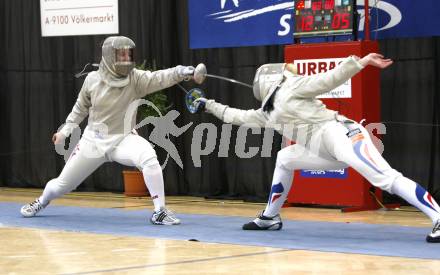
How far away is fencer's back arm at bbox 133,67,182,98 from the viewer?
708 cm

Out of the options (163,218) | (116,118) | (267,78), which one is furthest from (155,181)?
(267,78)

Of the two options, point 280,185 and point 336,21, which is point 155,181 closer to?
point 280,185

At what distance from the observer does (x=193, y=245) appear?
583 centimetres

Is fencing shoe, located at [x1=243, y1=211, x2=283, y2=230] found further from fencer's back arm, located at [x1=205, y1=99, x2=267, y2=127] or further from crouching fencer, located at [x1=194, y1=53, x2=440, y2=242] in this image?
fencer's back arm, located at [x1=205, y1=99, x2=267, y2=127]

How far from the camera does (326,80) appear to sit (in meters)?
6.04

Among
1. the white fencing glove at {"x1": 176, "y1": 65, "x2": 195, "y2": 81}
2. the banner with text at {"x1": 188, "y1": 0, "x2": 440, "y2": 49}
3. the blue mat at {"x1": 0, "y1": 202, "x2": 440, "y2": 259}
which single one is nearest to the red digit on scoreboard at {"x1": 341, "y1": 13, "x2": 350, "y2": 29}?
the banner with text at {"x1": 188, "y1": 0, "x2": 440, "y2": 49}

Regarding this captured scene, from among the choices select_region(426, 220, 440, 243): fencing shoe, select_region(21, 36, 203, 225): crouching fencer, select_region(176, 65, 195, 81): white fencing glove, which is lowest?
select_region(426, 220, 440, 243): fencing shoe

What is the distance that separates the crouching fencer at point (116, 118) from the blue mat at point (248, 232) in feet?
1.07

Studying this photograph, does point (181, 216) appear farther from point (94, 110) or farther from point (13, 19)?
point (13, 19)

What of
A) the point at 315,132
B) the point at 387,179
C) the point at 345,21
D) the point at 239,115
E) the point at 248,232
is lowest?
the point at 248,232

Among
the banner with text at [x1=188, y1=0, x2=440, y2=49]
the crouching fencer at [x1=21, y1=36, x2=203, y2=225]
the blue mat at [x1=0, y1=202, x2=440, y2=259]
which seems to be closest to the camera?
the blue mat at [x1=0, y1=202, x2=440, y2=259]

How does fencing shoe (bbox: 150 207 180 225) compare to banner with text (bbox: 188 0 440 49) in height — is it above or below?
below

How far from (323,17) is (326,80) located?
175cm

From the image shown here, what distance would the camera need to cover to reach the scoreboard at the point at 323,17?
7.55 metres
